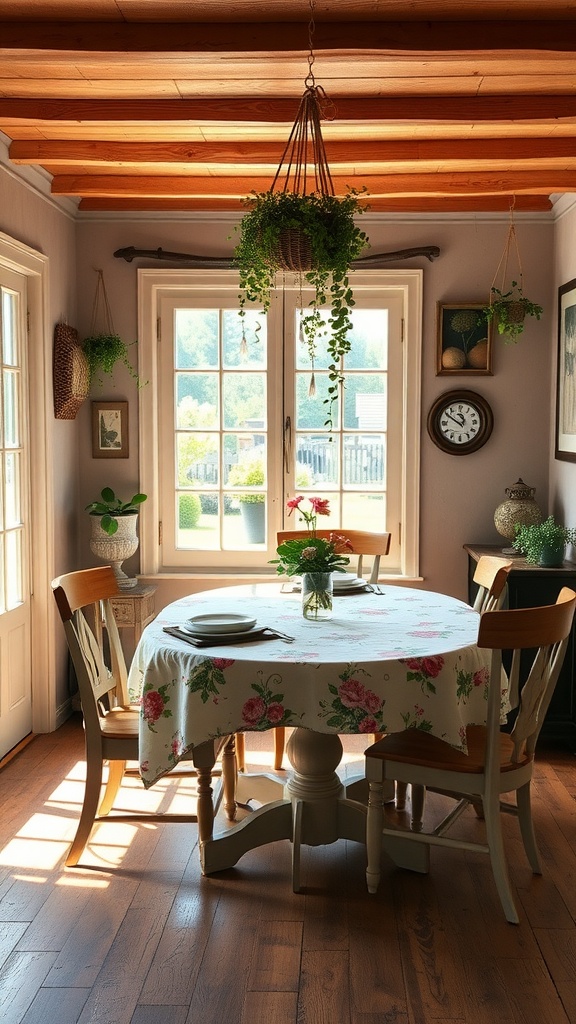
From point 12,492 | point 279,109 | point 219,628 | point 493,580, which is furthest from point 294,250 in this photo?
point 12,492

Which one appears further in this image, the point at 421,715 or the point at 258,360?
the point at 258,360

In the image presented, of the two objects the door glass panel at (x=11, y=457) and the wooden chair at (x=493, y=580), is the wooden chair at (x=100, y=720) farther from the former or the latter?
the wooden chair at (x=493, y=580)

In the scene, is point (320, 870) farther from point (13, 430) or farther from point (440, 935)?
point (13, 430)

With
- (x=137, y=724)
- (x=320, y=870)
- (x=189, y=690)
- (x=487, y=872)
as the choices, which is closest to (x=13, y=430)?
(x=137, y=724)

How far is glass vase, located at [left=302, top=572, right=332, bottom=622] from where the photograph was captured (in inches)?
128

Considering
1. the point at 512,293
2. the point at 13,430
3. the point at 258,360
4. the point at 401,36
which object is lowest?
the point at 13,430

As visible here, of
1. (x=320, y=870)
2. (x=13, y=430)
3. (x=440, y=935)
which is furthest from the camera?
(x=13, y=430)

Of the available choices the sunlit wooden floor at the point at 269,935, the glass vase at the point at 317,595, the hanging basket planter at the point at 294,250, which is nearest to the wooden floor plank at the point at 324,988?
the sunlit wooden floor at the point at 269,935

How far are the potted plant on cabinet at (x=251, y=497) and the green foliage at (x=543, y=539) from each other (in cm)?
145

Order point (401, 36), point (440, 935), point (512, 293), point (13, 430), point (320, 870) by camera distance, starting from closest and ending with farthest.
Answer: point (440, 935)
point (401, 36)
point (320, 870)
point (13, 430)
point (512, 293)

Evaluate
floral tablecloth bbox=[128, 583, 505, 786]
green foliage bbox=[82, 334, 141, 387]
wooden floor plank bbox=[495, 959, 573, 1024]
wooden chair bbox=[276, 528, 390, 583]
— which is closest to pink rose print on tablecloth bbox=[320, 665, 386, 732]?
floral tablecloth bbox=[128, 583, 505, 786]

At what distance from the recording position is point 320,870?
3170mm

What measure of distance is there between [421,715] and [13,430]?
2541mm

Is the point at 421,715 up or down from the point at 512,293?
down
